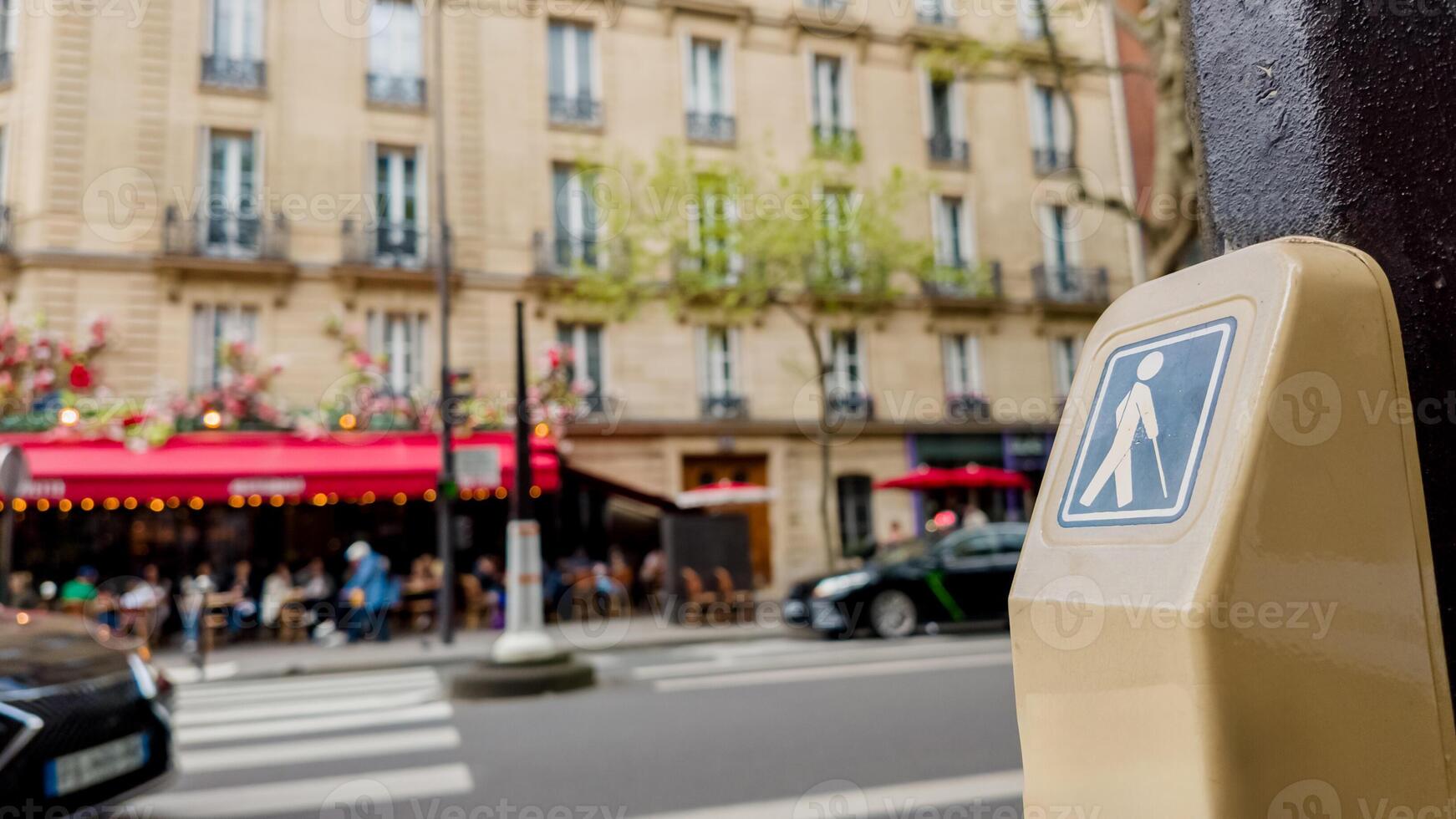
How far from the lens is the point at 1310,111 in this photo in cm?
110

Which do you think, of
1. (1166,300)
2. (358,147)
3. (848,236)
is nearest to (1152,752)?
(1166,300)

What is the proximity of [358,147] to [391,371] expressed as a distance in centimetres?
428

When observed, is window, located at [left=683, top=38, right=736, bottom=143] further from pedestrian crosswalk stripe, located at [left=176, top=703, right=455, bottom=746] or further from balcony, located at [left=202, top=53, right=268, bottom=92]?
pedestrian crosswalk stripe, located at [left=176, top=703, right=455, bottom=746]

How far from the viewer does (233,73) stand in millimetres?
17312

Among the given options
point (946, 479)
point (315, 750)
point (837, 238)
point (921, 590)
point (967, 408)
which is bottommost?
point (315, 750)

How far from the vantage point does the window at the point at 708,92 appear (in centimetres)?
2045

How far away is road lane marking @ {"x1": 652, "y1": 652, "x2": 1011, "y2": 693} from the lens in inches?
344

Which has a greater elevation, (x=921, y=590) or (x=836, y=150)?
(x=836, y=150)

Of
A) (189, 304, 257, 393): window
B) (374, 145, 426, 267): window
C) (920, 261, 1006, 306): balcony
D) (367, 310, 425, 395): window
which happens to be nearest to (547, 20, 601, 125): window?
(374, 145, 426, 267): window

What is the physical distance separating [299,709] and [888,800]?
5.92 m

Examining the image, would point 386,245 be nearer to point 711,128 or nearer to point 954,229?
point 711,128

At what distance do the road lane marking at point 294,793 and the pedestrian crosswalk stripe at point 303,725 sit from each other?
1.75 m

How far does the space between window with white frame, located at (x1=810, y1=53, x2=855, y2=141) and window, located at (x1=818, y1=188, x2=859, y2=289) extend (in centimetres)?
429

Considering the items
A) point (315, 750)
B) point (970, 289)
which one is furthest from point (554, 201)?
point (315, 750)
